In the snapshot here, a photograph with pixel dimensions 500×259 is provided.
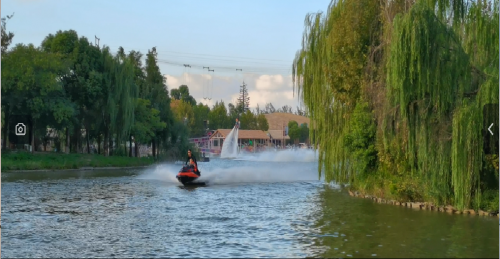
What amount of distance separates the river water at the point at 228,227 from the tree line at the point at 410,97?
117 centimetres

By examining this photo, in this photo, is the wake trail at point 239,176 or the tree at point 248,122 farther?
the tree at point 248,122

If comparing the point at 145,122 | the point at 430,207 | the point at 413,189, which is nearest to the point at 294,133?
the point at 145,122

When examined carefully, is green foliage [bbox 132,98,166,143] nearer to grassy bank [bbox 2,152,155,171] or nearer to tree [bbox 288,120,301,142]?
grassy bank [bbox 2,152,155,171]

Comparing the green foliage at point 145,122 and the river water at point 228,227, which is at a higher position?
the green foliage at point 145,122

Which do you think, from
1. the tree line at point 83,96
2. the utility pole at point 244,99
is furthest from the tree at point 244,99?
the tree line at point 83,96

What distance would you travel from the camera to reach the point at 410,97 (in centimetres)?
2105

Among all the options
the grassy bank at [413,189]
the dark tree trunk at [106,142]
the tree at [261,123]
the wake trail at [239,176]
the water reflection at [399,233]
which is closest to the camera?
the water reflection at [399,233]

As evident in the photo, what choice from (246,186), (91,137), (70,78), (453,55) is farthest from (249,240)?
(91,137)

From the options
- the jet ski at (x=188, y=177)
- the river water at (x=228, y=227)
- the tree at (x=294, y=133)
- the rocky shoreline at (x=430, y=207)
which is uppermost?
the tree at (x=294, y=133)

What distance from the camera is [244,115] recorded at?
547 ft

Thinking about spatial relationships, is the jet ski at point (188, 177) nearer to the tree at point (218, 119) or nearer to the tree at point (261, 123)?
the tree at point (218, 119)

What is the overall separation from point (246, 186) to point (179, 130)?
3857 centimetres

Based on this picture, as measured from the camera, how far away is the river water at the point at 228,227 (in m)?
15.8

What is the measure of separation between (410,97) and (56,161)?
43.5 m
